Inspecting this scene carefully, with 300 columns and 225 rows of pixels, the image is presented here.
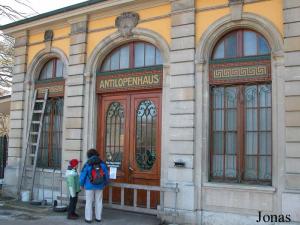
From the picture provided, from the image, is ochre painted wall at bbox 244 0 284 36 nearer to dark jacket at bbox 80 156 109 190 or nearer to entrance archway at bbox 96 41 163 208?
entrance archway at bbox 96 41 163 208

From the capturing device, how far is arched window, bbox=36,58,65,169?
12.8m

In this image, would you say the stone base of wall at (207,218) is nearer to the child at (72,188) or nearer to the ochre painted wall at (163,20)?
the child at (72,188)

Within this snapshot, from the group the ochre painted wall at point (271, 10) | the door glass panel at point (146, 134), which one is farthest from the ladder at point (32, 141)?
the ochre painted wall at point (271, 10)

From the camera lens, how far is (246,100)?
368 inches

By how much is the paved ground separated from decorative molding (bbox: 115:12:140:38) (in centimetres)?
469

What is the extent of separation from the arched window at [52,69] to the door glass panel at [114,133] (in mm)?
2512

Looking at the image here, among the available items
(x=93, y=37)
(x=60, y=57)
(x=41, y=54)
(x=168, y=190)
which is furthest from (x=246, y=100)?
(x=41, y=54)

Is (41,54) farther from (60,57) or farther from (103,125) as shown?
(103,125)

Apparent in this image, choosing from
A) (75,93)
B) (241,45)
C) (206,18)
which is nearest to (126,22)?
(206,18)

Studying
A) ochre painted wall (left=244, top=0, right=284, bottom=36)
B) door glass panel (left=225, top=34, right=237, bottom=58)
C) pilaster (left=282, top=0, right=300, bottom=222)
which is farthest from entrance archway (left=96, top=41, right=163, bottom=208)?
pilaster (left=282, top=0, right=300, bottom=222)

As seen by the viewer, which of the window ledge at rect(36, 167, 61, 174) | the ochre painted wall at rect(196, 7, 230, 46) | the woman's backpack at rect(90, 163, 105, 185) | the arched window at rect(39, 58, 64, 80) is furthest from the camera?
the arched window at rect(39, 58, 64, 80)

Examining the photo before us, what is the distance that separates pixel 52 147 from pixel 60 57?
280 centimetres

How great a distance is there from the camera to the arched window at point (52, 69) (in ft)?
42.9

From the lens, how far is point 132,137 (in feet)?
36.2
